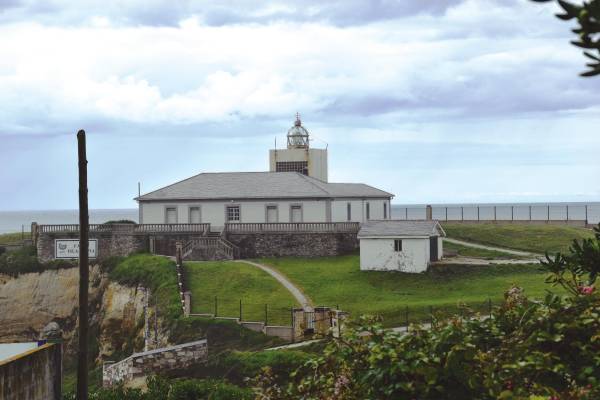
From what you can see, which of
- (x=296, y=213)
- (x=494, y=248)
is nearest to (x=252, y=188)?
(x=296, y=213)

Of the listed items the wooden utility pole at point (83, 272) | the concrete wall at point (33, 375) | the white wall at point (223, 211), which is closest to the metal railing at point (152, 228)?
the white wall at point (223, 211)

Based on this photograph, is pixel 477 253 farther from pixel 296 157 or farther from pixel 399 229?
pixel 296 157

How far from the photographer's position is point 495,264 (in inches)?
A: 1868

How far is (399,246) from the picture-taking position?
155 feet

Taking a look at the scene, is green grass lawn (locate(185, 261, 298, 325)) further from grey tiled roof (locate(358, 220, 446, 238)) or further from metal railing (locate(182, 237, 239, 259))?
grey tiled roof (locate(358, 220, 446, 238))

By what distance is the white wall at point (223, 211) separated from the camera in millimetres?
56875

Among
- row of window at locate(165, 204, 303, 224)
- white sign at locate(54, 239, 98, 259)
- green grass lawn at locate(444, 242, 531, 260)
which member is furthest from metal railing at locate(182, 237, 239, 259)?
green grass lawn at locate(444, 242, 531, 260)

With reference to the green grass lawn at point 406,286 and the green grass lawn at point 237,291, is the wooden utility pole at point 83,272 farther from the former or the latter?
the green grass lawn at point 237,291

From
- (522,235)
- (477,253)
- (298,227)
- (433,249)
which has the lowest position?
(477,253)

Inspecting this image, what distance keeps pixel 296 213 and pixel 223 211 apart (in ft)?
17.4

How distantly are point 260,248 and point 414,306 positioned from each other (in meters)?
19.1

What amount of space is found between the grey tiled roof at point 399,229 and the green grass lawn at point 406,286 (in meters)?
2.28

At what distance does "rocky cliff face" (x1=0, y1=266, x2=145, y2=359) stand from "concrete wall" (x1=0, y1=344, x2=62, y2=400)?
3344 centimetres

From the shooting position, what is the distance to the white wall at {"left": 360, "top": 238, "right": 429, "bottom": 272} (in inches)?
1841
